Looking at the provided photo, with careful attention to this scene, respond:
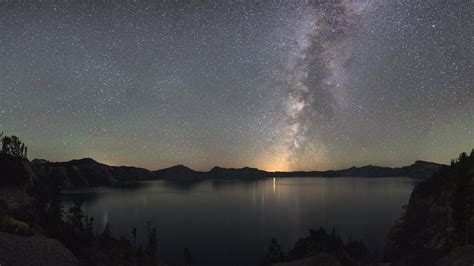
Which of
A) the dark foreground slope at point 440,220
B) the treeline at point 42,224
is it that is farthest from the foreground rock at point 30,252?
the dark foreground slope at point 440,220

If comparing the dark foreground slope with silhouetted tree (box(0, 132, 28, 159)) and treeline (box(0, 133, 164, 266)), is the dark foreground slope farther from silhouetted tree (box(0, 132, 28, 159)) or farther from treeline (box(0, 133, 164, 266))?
silhouetted tree (box(0, 132, 28, 159))

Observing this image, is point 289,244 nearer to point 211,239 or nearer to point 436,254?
point 211,239

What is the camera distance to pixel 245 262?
252 feet

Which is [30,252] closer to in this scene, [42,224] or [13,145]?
[42,224]

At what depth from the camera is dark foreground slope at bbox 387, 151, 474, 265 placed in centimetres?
4841

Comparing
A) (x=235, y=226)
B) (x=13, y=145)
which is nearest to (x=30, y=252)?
(x=13, y=145)

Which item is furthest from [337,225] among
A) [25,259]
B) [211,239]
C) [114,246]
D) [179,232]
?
[25,259]

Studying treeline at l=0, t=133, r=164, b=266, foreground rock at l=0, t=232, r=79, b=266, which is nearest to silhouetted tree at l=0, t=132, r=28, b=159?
treeline at l=0, t=133, r=164, b=266

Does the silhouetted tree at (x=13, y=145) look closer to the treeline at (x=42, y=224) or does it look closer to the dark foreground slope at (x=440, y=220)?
the treeline at (x=42, y=224)

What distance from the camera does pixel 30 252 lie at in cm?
2725

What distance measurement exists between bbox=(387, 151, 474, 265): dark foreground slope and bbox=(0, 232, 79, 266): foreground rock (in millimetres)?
35544

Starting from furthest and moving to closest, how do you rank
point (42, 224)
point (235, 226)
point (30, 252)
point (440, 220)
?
point (235, 226), point (440, 220), point (42, 224), point (30, 252)

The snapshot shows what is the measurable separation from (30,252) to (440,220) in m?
68.1

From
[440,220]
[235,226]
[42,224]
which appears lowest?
[235,226]
